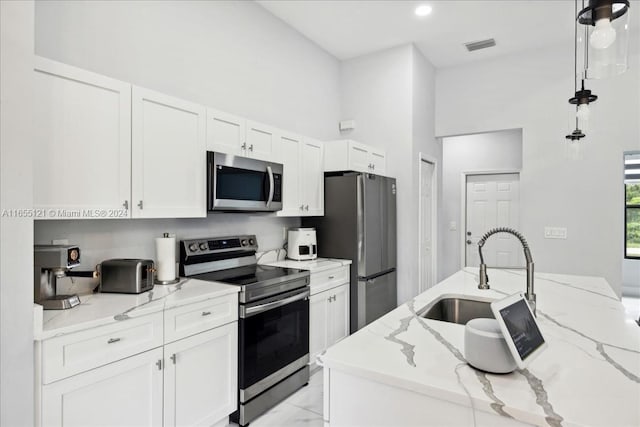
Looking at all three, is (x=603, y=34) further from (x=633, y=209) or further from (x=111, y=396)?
(x=633, y=209)

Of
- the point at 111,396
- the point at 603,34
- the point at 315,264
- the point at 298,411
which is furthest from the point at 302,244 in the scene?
the point at 603,34

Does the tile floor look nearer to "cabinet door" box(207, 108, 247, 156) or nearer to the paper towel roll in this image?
the paper towel roll

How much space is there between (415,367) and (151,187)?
1.76 metres

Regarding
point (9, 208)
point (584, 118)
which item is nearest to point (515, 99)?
point (584, 118)

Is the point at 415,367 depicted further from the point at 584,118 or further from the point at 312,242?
the point at 312,242

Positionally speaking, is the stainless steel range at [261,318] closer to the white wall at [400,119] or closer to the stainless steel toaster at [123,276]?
the stainless steel toaster at [123,276]

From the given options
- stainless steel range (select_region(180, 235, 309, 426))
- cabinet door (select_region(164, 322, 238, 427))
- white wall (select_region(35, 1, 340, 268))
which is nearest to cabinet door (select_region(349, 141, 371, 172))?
white wall (select_region(35, 1, 340, 268))

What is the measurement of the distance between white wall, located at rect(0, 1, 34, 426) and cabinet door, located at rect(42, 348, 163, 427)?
0.10m

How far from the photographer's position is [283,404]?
2629 mm

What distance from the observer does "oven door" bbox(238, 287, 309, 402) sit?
2.33m

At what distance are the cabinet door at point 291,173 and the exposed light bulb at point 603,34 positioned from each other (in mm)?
2398

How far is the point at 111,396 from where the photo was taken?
65.8 inches

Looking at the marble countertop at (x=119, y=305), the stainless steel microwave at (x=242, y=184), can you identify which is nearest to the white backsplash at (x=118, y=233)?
the marble countertop at (x=119, y=305)

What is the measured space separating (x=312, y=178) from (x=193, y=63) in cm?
144
